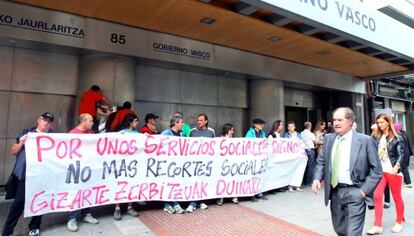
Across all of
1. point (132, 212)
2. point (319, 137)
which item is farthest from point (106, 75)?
point (319, 137)

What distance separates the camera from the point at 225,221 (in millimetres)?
4789

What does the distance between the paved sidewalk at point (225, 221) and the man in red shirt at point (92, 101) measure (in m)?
2.50

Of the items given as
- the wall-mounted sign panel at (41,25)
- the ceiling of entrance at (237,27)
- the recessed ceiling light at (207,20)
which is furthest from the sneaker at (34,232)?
the recessed ceiling light at (207,20)

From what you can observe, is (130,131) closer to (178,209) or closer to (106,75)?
(178,209)

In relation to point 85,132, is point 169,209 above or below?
below

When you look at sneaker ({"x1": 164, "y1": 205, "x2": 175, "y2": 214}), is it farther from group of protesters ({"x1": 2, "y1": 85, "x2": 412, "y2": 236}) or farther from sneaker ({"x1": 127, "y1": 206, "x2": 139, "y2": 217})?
sneaker ({"x1": 127, "y1": 206, "x2": 139, "y2": 217})

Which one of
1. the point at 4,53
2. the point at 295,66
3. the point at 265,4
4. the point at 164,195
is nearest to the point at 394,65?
the point at 295,66

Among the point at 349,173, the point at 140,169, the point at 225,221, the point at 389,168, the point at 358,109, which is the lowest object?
the point at 225,221

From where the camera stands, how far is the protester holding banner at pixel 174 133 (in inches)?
204

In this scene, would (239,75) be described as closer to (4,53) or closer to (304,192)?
(304,192)

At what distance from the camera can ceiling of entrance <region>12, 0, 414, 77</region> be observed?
261 inches

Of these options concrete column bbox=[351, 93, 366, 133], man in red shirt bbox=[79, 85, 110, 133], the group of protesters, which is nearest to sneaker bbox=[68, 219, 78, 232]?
the group of protesters

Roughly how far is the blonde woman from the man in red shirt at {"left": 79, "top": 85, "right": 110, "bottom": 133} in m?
6.06

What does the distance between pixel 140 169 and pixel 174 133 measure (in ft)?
3.41
